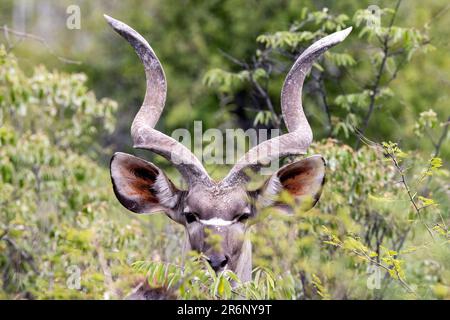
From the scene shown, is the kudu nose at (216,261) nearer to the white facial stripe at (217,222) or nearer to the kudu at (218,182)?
the kudu at (218,182)

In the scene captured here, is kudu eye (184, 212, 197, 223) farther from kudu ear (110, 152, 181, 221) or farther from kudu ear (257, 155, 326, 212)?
kudu ear (257, 155, 326, 212)

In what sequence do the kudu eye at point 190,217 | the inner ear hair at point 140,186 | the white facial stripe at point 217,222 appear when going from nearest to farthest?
1. the white facial stripe at point 217,222
2. the kudu eye at point 190,217
3. the inner ear hair at point 140,186

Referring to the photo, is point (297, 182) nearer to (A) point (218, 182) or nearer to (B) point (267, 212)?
(B) point (267, 212)

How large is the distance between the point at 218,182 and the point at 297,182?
50 centimetres

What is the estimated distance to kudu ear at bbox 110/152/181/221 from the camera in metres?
6.49

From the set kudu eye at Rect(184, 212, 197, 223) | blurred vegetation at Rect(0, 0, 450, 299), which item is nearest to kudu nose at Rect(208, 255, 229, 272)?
blurred vegetation at Rect(0, 0, 450, 299)

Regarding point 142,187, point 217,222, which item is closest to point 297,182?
point 217,222

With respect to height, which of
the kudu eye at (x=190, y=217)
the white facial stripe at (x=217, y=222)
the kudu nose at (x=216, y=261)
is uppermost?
the kudu eye at (x=190, y=217)

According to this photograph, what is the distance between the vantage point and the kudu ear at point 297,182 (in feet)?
20.7

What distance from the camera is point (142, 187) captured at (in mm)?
6602

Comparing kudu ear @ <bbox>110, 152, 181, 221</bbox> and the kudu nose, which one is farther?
kudu ear @ <bbox>110, 152, 181, 221</bbox>

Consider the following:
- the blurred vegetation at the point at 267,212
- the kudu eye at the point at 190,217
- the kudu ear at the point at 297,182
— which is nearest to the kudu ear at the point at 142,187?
the kudu eye at the point at 190,217
